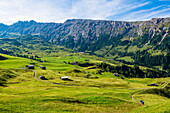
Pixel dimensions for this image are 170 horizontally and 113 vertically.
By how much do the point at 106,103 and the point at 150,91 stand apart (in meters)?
59.8

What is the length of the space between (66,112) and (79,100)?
14.7m

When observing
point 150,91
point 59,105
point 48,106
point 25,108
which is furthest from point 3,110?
point 150,91

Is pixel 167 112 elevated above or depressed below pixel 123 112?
above

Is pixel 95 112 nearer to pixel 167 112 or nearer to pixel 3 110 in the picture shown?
pixel 167 112

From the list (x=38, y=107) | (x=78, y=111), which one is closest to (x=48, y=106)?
(x=38, y=107)

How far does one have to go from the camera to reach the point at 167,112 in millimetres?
31516

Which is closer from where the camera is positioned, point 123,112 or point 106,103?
point 123,112

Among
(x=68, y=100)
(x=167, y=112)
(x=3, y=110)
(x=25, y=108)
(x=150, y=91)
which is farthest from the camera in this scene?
(x=150, y=91)

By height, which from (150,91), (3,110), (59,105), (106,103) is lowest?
(150,91)

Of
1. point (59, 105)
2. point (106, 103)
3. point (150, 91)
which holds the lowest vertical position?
point (150, 91)

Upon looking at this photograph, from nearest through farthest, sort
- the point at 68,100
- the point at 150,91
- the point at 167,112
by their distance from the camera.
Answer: the point at 167,112
the point at 68,100
the point at 150,91

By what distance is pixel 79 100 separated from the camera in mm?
53625

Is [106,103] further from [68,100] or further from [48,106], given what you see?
[48,106]

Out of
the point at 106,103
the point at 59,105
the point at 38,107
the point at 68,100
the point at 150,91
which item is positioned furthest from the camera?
the point at 150,91
